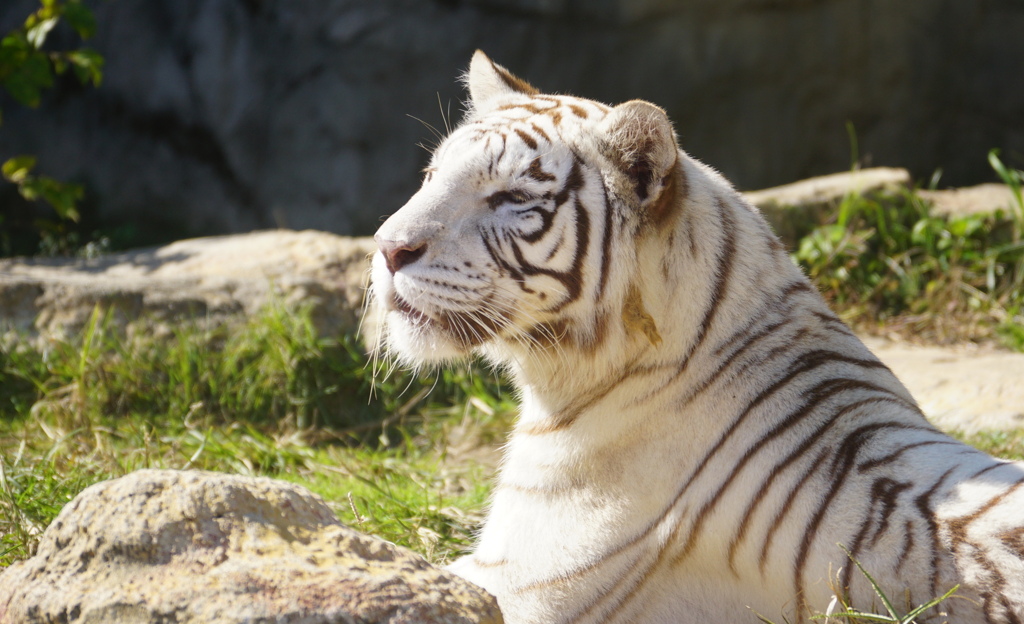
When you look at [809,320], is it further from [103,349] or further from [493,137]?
[103,349]

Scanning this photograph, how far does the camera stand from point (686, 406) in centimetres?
190

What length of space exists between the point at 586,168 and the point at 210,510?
3.16 ft

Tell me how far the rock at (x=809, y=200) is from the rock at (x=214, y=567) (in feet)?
10.9

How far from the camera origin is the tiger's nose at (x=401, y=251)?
1866mm

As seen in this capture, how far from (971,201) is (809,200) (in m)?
0.93

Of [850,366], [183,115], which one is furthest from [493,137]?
[183,115]

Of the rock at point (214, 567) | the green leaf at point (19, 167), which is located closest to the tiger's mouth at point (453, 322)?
the rock at point (214, 567)

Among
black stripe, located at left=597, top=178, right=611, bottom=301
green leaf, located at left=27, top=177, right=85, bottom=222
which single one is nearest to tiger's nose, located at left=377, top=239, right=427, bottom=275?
black stripe, located at left=597, top=178, right=611, bottom=301

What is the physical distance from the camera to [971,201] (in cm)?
483

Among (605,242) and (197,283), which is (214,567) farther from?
(197,283)

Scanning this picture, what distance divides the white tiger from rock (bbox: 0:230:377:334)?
178cm

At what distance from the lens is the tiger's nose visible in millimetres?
1866

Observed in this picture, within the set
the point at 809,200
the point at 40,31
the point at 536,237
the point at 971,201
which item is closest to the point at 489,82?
the point at 536,237

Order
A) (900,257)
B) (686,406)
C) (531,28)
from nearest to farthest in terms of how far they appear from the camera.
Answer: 1. (686,406)
2. (900,257)
3. (531,28)
